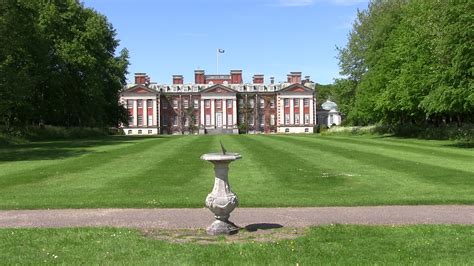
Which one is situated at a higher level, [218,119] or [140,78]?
[140,78]

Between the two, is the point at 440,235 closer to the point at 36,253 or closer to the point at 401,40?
the point at 36,253

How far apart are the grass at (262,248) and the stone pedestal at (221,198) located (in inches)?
38.3

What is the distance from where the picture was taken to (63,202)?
1455 cm

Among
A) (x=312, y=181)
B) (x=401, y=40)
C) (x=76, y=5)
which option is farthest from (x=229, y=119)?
(x=312, y=181)

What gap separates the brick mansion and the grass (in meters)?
128

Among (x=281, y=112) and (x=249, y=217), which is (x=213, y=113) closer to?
(x=281, y=112)

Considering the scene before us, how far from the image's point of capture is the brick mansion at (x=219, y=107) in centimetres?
14025

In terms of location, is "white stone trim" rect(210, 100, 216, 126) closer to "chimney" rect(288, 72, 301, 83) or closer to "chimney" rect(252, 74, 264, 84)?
"chimney" rect(252, 74, 264, 84)

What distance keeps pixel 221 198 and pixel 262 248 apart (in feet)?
5.45

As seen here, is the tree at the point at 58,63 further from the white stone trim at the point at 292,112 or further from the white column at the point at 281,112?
the white stone trim at the point at 292,112

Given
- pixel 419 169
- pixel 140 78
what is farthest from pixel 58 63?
pixel 140 78

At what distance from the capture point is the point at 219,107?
140 metres

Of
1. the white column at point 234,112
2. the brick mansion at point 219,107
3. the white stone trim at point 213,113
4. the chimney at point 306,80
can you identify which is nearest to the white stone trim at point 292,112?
the brick mansion at point 219,107

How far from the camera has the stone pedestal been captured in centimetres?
998
